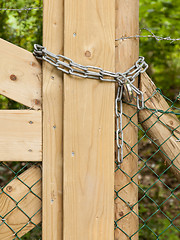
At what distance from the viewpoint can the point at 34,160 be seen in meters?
1.51

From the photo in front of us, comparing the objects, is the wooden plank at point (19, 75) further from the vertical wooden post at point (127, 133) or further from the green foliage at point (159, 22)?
the green foliage at point (159, 22)

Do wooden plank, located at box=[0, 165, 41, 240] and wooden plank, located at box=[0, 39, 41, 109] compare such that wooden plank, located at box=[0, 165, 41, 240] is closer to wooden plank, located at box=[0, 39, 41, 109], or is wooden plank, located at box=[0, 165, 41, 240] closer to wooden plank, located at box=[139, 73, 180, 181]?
wooden plank, located at box=[0, 39, 41, 109]

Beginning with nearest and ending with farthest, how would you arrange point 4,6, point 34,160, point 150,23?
point 34,160, point 4,6, point 150,23

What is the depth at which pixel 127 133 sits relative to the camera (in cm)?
165

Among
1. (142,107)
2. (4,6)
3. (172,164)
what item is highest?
(4,6)

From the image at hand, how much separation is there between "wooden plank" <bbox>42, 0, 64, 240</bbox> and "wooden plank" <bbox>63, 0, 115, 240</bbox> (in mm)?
41

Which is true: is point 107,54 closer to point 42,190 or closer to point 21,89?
point 21,89

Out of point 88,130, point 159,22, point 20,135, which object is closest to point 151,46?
point 159,22

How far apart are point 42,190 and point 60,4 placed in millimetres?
888

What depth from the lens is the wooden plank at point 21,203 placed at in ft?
5.11

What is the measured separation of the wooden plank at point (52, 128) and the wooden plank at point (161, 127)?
1.50ft

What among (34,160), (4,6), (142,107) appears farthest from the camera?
(4,6)

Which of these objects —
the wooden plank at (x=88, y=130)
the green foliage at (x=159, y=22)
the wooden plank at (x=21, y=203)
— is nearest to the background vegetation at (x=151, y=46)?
the green foliage at (x=159, y=22)

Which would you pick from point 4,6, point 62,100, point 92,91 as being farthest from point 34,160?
point 4,6
